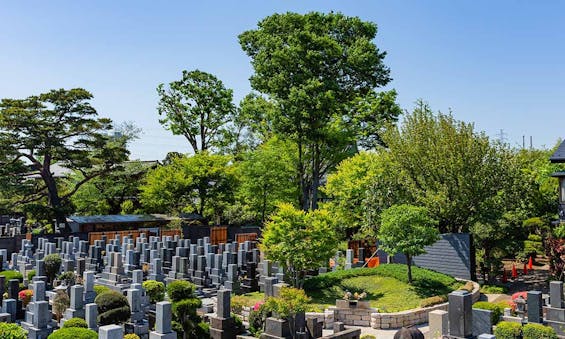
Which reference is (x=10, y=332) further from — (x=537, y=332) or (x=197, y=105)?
(x=197, y=105)

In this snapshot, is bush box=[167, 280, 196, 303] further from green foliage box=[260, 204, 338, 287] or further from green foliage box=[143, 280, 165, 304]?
Answer: green foliage box=[260, 204, 338, 287]

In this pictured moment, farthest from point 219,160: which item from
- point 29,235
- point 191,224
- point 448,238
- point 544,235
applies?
point 544,235

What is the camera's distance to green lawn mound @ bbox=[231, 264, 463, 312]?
1847cm

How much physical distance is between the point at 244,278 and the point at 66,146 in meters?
23.1

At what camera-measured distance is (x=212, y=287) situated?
23.3 m

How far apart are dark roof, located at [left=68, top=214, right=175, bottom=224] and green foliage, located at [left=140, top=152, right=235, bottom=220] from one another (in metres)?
1.03

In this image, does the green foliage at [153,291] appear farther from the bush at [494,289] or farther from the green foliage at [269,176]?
the green foliage at [269,176]

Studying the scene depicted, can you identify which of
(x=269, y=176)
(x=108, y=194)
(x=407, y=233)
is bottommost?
(x=407, y=233)

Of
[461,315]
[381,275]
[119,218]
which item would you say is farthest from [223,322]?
[119,218]

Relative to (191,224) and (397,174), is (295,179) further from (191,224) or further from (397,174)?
(397,174)

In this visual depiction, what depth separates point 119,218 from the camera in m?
40.7

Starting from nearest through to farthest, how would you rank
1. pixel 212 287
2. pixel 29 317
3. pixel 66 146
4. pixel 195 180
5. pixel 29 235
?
pixel 29 317 → pixel 212 287 → pixel 29 235 → pixel 66 146 → pixel 195 180

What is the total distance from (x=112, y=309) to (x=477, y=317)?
417 inches

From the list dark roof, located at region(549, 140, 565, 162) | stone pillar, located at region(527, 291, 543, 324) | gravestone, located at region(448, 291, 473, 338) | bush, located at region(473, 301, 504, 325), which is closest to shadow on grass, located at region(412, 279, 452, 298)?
bush, located at region(473, 301, 504, 325)
